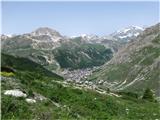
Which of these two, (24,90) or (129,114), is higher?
(24,90)

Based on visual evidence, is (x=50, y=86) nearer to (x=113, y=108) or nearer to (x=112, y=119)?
(x=113, y=108)

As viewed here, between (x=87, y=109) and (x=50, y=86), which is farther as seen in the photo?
(x=50, y=86)

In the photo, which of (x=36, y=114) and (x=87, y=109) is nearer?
(x=36, y=114)

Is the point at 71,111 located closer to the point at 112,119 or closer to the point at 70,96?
the point at 112,119

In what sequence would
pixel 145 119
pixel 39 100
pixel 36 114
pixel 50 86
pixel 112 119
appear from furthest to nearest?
pixel 50 86 < pixel 145 119 < pixel 39 100 < pixel 112 119 < pixel 36 114

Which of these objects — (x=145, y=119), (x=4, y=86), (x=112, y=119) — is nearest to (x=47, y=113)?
(x=112, y=119)

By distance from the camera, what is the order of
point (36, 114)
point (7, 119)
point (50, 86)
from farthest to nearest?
point (50, 86), point (36, 114), point (7, 119)

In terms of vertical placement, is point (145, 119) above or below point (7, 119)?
below

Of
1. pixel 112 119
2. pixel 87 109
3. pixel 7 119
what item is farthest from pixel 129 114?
pixel 7 119

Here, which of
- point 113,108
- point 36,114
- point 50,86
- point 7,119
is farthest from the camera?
point 50,86
